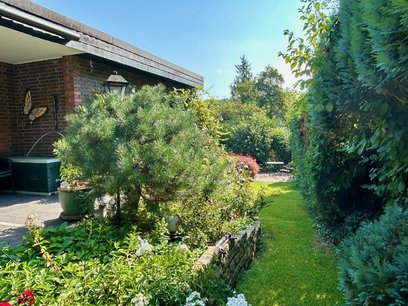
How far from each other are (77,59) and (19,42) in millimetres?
1224

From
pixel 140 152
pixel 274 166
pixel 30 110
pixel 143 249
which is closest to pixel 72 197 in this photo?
pixel 140 152

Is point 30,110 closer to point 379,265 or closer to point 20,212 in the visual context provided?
point 20,212

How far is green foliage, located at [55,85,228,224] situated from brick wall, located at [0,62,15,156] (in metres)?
4.50

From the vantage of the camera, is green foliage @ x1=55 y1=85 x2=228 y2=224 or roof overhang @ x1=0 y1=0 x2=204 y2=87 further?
roof overhang @ x1=0 y1=0 x2=204 y2=87

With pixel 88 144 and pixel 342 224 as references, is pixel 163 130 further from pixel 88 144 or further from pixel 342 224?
pixel 342 224

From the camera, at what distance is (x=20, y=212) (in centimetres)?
523

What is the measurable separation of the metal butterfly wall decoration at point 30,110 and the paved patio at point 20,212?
1.94m

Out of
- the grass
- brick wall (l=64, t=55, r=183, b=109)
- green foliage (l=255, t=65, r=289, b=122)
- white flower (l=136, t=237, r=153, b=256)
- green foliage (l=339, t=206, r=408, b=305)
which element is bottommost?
the grass

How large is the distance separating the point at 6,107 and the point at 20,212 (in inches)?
136

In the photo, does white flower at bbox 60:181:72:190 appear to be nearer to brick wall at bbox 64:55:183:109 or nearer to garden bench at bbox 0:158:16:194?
garden bench at bbox 0:158:16:194

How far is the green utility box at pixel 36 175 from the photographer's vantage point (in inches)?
251

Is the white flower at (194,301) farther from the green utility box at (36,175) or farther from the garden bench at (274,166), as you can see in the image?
the garden bench at (274,166)

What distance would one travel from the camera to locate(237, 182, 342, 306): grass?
11.4ft

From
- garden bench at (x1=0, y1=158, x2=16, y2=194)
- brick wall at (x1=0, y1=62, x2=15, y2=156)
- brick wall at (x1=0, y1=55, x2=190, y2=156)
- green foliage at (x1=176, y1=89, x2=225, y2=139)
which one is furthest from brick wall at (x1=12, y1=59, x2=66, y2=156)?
green foliage at (x1=176, y1=89, x2=225, y2=139)
